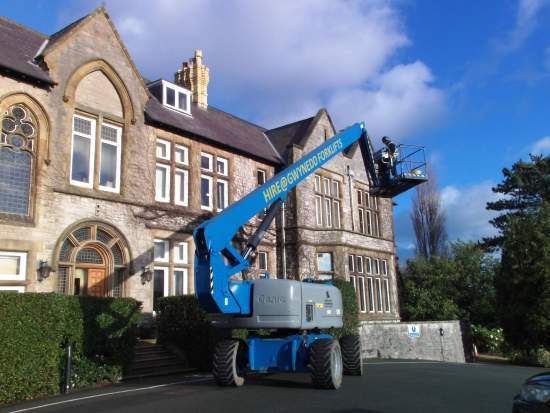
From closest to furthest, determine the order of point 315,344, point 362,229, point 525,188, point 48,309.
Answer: point 315,344 → point 48,309 → point 362,229 → point 525,188

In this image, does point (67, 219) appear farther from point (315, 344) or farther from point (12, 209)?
point (315, 344)

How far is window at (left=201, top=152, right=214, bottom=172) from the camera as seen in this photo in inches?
819

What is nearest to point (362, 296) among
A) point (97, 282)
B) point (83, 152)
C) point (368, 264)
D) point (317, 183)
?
point (368, 264)

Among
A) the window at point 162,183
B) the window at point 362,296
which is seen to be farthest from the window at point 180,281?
the window at point 362,296

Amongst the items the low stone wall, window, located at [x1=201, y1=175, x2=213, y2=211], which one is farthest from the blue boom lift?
the low stone wall

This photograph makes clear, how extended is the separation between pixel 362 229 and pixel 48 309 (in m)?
19.0

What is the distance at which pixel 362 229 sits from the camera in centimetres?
2741

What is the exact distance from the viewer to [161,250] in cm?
1845

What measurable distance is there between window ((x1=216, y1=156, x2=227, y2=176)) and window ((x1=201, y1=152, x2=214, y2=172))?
1.21 ft

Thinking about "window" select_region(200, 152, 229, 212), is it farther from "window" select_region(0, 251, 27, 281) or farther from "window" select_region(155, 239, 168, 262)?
"window" select_region(0, 251, 27, 281)

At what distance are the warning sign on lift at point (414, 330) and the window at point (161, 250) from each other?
12231mm

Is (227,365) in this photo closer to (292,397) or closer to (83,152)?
(292,397)

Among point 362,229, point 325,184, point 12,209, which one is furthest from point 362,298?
point 12,209

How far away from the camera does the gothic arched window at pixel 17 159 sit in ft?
47.0
